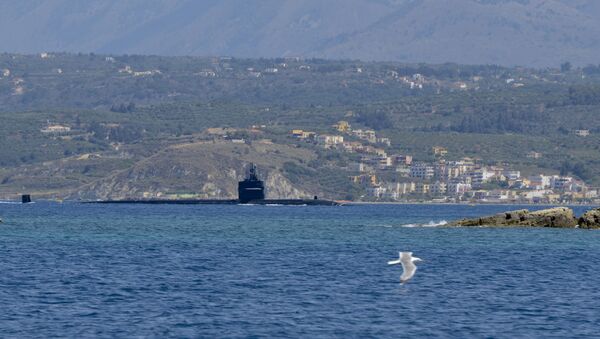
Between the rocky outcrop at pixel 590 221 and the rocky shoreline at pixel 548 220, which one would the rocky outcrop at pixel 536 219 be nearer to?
the rocky shoreline at pixel 548 220

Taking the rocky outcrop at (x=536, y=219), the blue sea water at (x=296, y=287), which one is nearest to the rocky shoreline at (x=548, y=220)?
the rocky outcrop at (x=536, y=219)

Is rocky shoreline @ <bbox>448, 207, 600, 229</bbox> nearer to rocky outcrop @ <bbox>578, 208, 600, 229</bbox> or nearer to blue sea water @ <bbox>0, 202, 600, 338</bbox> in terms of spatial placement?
rocky outcrop @ <bbox>578, 208, 600, 229</bbox>

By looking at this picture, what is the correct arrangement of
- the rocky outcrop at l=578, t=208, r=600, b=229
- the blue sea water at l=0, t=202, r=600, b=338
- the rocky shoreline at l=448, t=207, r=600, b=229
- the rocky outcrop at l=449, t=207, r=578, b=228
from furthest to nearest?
the rocky outcrop at l=449, t=207, r=578, b=228 < the rocky shoreline at l=448, t=207, r=600, b=229 < the rocky outcrop at l=578, t=208, r=600, b=229 < the blue sea water at l=0, t=202, r=600, b=338

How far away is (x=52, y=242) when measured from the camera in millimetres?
111938

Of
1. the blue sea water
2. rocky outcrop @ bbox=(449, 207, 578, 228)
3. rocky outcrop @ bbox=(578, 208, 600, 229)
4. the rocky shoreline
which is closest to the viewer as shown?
the blue sea water

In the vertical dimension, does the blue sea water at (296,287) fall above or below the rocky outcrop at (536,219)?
below

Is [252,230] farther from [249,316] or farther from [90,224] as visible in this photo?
[249,316]

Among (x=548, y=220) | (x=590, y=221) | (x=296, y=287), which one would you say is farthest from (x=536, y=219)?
(x=296, y=287)

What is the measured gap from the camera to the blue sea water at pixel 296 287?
199 feet

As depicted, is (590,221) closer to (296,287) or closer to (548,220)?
(548,220)

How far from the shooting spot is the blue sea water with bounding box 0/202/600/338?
60531 millimetres

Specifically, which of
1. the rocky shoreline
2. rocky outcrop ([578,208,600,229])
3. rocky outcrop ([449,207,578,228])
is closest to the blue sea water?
rocky outcrop ([578,208,600,229])

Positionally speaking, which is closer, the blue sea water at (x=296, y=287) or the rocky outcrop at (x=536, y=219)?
the blue sea water at (x=296, y=287)

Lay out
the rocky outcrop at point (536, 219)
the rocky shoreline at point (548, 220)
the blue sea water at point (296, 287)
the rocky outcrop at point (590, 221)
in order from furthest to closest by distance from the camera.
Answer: the rocky outcrop at point (536, 219), the rocky shoreline at point (548, 220), the rocky outcrop at point (590, 221), the blue sea water at point (296, 287)
